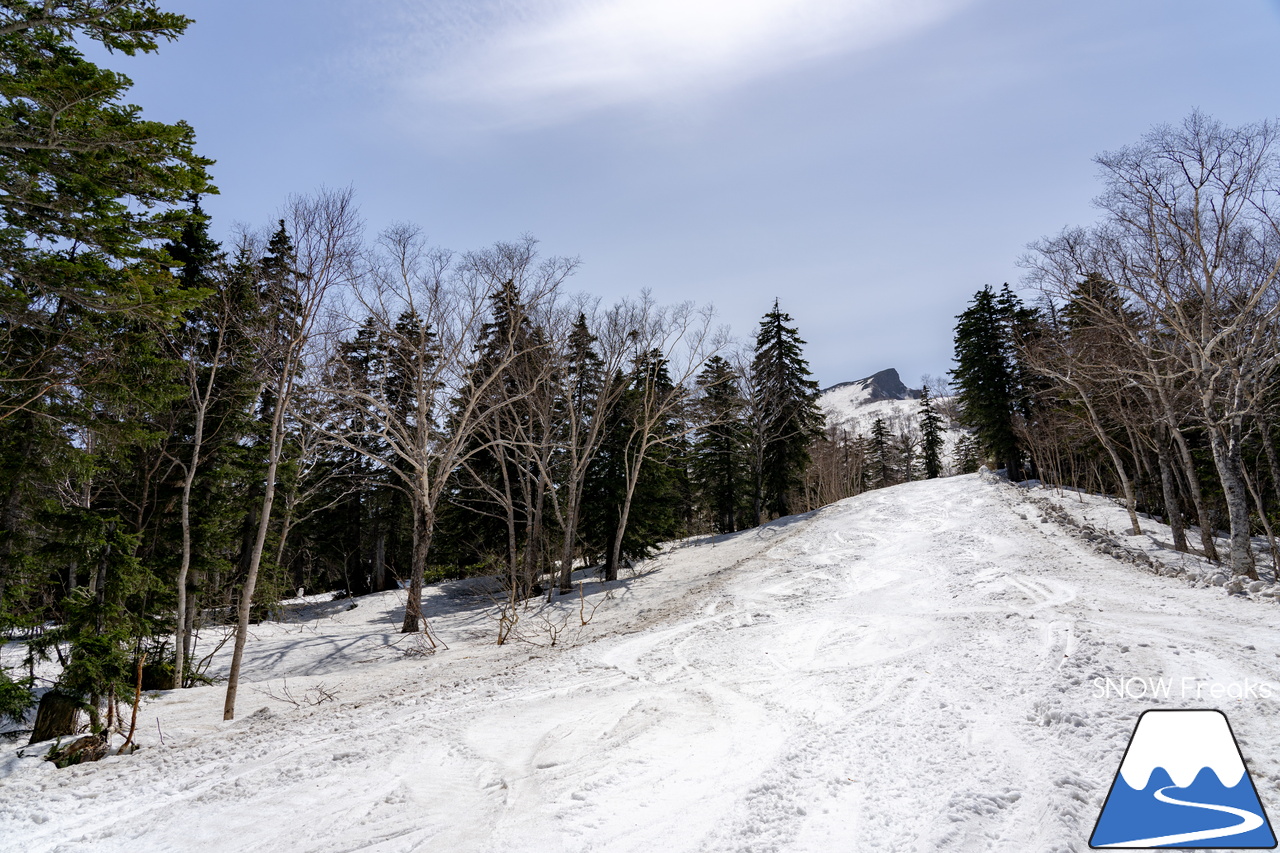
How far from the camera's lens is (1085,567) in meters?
12.2

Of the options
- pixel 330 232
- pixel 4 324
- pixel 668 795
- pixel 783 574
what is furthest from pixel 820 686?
pixel 4 324

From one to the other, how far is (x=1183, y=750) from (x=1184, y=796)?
0.65 meters

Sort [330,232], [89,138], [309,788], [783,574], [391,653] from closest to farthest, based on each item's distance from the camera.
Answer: [309,788]
[89,138]
[330,232]
[391,653]
[783,574]

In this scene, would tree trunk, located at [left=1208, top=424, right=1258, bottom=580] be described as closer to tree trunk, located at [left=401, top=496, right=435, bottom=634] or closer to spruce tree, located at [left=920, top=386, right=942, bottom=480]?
tree trunk, located at [left=401, top=496, right=435, bottom=634]

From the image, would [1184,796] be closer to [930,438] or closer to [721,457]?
[721,457]

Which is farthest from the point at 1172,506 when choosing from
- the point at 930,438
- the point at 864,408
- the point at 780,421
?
the point at 864,408

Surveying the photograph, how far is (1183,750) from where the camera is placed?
3.88m

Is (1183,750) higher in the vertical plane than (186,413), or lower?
lower

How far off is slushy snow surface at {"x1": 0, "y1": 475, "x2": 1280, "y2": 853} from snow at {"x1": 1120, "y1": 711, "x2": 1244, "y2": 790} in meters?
0.16

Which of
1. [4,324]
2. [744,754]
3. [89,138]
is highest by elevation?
[89,138]

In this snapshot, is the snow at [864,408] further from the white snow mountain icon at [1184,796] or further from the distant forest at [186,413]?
the white snow mountain icon at [1184,796]

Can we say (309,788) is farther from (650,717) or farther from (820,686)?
(820,686)

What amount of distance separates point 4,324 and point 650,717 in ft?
29.0

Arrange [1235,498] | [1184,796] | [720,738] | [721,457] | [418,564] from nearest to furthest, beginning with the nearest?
[1184,796]
[720,738]
[1235,498]
[418,564]
[721,457]
